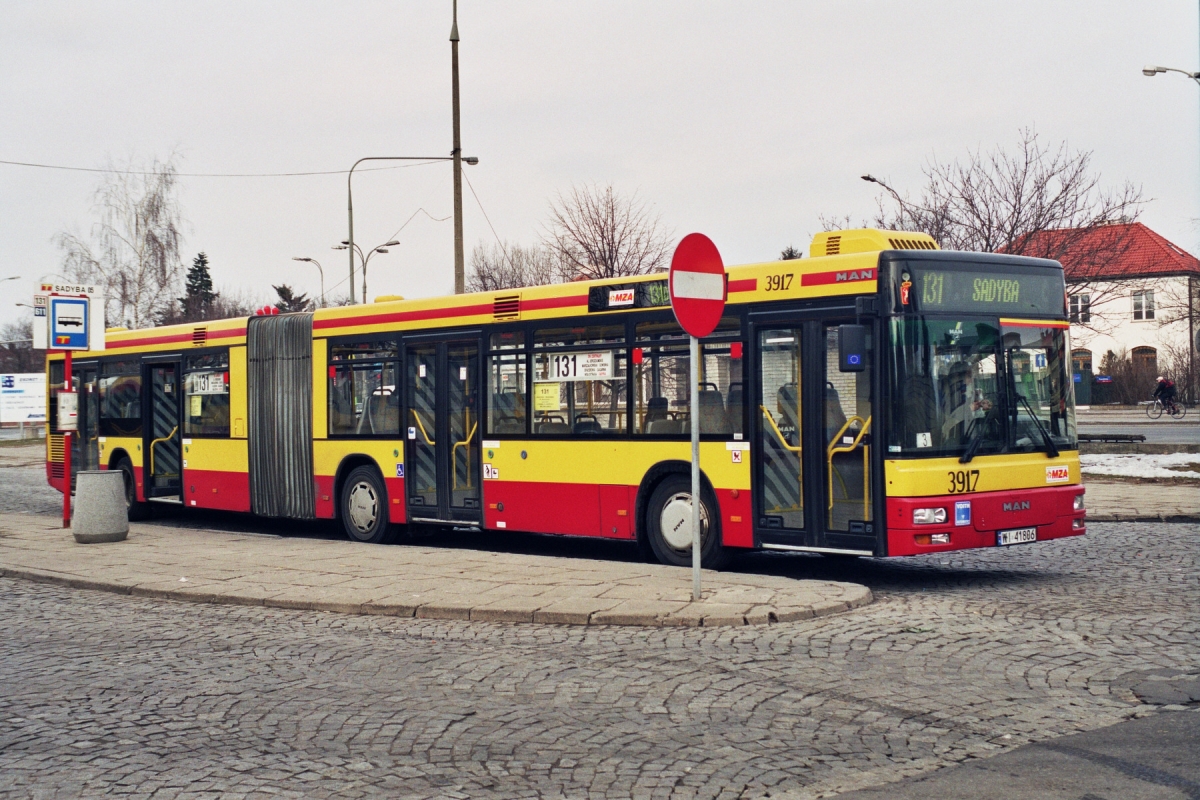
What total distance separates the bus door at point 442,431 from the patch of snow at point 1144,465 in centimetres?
1164

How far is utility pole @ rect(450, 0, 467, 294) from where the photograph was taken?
21.4 meters

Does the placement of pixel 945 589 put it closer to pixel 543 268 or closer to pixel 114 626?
pixel 114 626

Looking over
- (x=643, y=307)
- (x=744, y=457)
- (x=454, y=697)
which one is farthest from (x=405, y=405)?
(x=454, y=697)

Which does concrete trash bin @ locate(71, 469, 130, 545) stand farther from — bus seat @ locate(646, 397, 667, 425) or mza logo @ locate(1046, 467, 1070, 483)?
mza logo @ locate(1046, 467, 1070, 483)

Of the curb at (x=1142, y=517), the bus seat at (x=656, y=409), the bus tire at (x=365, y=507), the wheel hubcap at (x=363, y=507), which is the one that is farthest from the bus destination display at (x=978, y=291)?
the wheel hubcap at (x=363, y=507)

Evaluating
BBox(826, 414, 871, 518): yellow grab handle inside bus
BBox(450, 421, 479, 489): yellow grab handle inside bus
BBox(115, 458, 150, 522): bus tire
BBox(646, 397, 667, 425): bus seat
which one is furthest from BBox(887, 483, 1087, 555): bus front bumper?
BBox(115, 458, 150, 522): bus tire

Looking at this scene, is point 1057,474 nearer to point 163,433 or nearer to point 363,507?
point 363,507

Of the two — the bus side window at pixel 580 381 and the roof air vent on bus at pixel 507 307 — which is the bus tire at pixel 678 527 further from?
the roof air vent on bus at pixel 507 307

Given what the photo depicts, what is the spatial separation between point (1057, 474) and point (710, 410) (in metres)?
3.07

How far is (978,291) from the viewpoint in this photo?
1070 cm

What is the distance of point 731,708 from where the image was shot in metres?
6.52

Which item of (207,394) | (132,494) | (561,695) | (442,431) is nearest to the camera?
(561,695)

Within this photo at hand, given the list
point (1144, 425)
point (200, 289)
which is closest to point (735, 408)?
point (1144, 425)

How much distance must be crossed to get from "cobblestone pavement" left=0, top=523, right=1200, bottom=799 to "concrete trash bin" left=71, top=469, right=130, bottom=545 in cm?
Answer: 490
